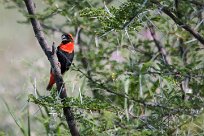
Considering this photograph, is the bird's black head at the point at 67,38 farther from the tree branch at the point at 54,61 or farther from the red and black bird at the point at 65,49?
the tree branch at the point at 54,61

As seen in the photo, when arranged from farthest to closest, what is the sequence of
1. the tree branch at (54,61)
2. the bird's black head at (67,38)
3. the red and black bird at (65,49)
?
the bird's black head at (67,38), the red and black bird at (65,49), the tree branch at (54,61)

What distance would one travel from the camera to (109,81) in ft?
14.9

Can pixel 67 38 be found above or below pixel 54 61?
above

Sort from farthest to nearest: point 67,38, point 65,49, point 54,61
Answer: point 67,38 < point 65,49 < point 54,61

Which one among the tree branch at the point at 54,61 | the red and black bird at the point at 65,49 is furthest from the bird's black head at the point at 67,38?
the tree branch at the point at 54,61

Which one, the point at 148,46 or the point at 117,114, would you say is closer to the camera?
the point at 117,114

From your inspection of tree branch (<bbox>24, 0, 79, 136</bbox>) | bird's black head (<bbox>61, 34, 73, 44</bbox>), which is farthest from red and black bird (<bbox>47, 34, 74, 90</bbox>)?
tree branch (<bbox>24, 0, 79, 136</bbox>)

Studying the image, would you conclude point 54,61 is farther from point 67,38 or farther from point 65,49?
point 67,38

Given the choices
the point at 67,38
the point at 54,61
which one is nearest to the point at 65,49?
the point at 67,38

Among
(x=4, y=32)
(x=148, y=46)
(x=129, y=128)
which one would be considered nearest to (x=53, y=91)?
(x=129, y=128)

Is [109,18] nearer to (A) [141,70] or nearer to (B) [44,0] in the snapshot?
(A) [141,70]

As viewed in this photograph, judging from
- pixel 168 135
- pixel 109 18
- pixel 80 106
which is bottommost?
pixel 168 135

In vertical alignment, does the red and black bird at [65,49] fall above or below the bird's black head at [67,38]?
below

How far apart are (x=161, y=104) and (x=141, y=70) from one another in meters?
0.25
